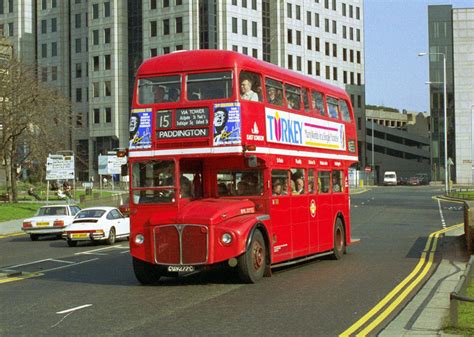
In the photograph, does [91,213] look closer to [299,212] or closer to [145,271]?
[299,212]

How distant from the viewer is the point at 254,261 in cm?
1454

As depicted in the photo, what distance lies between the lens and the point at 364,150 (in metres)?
123

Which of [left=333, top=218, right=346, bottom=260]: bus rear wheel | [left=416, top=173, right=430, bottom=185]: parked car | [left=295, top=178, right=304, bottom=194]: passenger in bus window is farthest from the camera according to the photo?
[left=416, top=173, right=430, bottom=185]: parked car

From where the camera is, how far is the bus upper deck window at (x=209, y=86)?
14.5 m

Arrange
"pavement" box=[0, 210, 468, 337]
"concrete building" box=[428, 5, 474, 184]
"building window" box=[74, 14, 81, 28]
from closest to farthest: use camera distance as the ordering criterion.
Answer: "pavement" box=[0, 210, 468, 337] < "building window" box=[74, 14, 81, 28] < "concrete building" box=[428, 5, 474, 184]

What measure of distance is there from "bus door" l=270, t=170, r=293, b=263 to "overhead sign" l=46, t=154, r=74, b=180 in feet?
105

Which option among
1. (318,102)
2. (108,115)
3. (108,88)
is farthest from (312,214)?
(108,88)

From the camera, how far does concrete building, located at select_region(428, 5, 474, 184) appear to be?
107375mm

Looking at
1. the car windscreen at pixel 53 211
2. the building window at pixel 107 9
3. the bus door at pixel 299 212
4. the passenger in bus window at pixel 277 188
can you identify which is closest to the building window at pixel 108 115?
the building window at pixel 107 9

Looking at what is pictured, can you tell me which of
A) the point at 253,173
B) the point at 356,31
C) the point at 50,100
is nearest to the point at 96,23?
the point at 356,31

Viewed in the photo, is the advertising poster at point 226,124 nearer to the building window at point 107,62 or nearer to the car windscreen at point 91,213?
the car windscreen at point 91,213

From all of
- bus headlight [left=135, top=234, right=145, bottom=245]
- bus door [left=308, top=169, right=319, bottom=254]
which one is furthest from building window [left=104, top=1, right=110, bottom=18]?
bus headlight [left=135, top=234, right=145, bottom=245]

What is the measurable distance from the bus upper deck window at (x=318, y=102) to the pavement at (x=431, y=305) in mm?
4733

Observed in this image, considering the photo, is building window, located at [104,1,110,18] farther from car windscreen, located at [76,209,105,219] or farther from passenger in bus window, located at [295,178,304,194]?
passenger in bus window, located at [295,178,304,194]
